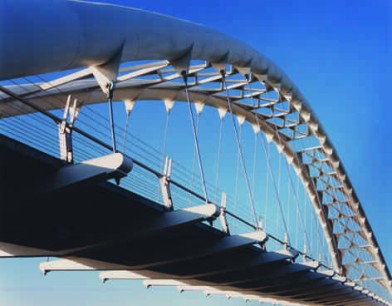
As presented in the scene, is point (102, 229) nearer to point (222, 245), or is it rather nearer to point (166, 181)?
point (166, 181)

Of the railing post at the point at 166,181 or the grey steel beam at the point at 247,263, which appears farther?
the grey steel beam at the point at 247,263

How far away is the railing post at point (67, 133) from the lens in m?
10.2

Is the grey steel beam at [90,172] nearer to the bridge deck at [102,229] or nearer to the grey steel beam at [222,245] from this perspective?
the bridge deck at [102,229]

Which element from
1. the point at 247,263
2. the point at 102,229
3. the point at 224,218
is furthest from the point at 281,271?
the point at 102,229

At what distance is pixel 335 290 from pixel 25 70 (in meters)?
35.0

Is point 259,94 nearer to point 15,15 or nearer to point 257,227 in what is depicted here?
point 257,227

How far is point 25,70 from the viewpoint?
9.33 m

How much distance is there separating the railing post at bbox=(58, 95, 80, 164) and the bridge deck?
0.23 m

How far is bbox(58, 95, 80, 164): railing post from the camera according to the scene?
1021cm

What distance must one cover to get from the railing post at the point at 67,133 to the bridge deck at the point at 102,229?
0.75 ft

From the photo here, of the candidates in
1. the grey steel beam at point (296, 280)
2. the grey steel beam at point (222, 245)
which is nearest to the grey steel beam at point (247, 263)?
the grey steel beam at point (222, 245)

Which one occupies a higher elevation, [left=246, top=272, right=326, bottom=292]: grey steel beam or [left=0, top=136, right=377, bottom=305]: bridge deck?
[left=0, top=136, right=377, bottom=305]: bridge deck

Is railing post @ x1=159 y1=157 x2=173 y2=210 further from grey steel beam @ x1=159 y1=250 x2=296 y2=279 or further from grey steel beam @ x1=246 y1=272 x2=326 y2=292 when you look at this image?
grey steel beam @ x1=246 y1=272 x2=326 y2=292

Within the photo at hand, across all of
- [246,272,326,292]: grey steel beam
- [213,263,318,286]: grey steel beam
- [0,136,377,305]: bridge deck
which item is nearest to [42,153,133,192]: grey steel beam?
[0,136,377,305]: bridge deck
